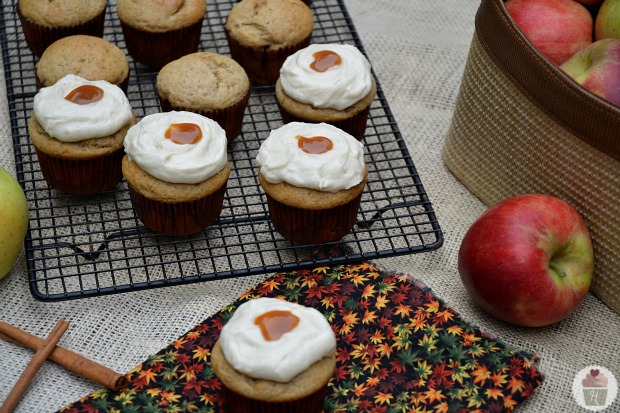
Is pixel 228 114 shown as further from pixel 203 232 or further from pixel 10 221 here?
pixel 10 221

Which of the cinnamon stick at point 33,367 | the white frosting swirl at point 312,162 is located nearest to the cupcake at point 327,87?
the white frosting swirl at point 312,162

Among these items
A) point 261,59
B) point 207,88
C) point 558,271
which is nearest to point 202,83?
point 207,88

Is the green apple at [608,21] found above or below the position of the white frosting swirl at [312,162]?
above

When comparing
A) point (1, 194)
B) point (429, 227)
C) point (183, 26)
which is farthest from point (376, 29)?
point (1, 194)

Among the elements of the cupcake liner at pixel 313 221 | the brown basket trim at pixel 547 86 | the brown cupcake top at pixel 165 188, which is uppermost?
the brown basket trim at pixel 547 86

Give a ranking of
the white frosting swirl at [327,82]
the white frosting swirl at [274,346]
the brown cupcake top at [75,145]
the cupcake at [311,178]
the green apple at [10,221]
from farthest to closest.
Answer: the white frosting swirl at [327,82]
the brown cupcake top at [75,145]
the cupcake at [311,178]
the green apple at [10,221]
the white frosting swirl at [274,346]

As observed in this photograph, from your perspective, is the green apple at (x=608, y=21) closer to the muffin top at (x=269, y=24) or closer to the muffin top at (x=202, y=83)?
the muffin top at (x=269, y=24)

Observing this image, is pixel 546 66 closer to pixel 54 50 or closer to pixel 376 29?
pixel 376 29
